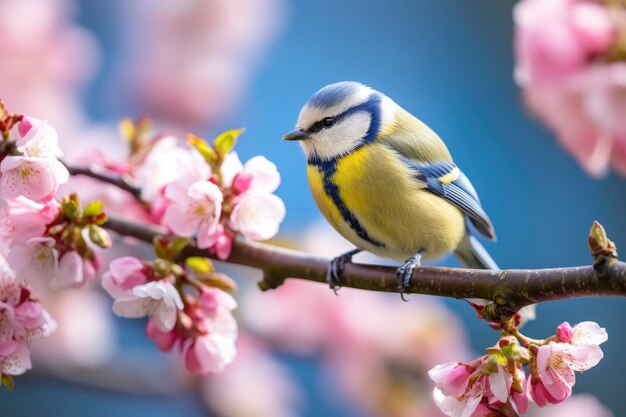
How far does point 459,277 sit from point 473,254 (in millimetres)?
236

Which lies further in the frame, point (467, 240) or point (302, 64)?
point (302, 64)

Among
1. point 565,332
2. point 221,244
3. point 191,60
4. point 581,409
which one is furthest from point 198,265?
point 191,60

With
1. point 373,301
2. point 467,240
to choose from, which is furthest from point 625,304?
point 467,240

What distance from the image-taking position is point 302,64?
1.12 metres

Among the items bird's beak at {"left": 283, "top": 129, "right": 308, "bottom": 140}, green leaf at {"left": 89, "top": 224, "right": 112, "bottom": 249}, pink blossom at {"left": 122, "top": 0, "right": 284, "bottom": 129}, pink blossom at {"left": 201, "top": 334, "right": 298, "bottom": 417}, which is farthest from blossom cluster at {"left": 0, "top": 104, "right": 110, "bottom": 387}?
pink blossom at {"left": 122, "top": 0, "right": 284, "bottom": 129}

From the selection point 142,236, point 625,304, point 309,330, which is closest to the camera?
point 142,236

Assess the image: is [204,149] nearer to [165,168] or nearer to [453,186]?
[165,168]

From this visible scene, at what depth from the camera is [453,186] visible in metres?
0.55

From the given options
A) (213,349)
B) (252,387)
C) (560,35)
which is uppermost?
(560,35)

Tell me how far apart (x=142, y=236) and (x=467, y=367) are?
232 millimetres

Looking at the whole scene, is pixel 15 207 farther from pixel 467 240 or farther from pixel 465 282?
pixel 467 240

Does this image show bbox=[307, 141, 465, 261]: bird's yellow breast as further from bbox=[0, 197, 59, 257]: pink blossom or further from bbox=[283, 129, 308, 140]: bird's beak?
bbox=[0, 197, 59, 257]: pink blossom

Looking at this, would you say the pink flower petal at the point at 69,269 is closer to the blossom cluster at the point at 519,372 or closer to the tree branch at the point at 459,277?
the tree branch at the point at 459,277

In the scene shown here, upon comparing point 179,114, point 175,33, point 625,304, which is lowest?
point 625,304
